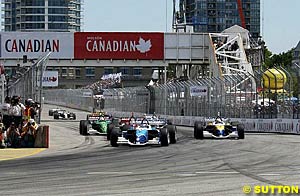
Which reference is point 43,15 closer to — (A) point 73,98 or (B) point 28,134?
(A) point 73,98

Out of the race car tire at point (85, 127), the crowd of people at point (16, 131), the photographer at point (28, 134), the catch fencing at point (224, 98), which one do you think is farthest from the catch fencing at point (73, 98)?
the photographer at point (28, 134)

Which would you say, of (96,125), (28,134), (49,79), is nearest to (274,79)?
(96,125)

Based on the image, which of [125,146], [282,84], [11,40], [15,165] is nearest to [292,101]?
[282,84]

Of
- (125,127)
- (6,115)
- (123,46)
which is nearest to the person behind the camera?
(125,127)

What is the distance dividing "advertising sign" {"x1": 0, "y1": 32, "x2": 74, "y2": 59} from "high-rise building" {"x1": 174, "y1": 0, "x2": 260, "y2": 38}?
120014 mm

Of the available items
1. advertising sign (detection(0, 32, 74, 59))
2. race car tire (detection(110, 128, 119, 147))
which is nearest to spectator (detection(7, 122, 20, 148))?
race car tire (detection(110, 128, 119, 147))

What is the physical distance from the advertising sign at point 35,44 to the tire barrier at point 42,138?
32.5 m

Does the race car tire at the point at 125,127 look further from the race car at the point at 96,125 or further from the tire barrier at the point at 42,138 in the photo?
the race car at the point at 96,125

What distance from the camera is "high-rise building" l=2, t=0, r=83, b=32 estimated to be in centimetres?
18175

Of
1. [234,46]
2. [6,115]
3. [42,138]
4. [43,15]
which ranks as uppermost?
[43,15]

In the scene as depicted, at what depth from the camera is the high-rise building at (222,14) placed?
581ft

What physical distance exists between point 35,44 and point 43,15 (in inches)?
5004

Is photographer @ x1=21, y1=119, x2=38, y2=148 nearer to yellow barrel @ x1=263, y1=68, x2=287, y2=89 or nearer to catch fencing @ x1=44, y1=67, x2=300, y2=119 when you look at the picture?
catch fencing @ x1=44, y1=67, x2=300, y2=119

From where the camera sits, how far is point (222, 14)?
180 meters
